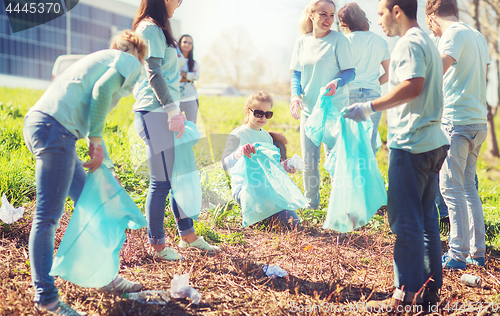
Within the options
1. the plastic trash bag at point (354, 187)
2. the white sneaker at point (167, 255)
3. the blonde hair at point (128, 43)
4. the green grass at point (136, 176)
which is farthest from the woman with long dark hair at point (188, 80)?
the plastic trash bag at point (354, 187)

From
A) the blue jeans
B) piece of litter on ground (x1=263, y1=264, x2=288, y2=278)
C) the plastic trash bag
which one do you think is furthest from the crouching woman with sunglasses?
the blue jeans

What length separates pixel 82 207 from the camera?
1852mm

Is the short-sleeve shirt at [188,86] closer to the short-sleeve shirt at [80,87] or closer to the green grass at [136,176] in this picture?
the green grass at [136,176]

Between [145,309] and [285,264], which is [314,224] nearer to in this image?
[285,264]

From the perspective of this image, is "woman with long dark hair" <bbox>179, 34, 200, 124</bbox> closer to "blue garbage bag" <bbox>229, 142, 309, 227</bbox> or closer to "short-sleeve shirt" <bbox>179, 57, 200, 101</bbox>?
"short-sleeve shirt" <bbox>179, 57, 200, 101</bbox>

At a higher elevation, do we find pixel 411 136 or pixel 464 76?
pixel 464 76

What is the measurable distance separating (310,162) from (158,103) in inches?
62.3

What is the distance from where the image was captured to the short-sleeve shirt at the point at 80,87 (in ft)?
5.67

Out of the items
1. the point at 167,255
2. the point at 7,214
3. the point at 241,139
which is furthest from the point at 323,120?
the point at 7,214

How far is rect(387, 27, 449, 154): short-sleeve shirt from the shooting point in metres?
1.74

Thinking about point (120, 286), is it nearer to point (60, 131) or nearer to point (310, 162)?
point (60, 131)

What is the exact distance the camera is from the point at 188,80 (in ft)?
16.2

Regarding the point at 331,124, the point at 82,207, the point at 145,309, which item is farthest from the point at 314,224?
the point at 82,207

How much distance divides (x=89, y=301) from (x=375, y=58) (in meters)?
3.18
